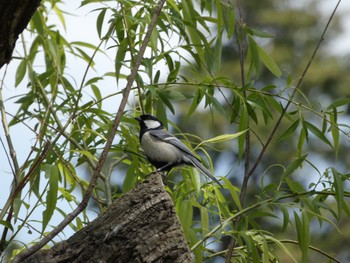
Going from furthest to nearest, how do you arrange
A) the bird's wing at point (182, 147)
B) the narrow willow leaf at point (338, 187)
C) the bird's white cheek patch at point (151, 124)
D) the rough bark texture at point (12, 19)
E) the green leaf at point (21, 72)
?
the green leaf at point (21, 72) < the bird's white cheek patch at point (151, 124) < the bird's wing at point (182, 147) < the narrow willow leaf at point (338, 187) < the rough bark texture at point (12, 19)

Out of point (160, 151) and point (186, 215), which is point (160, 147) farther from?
point (186, 215)

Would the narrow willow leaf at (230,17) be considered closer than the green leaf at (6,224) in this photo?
No

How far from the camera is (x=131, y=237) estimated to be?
2092 mm

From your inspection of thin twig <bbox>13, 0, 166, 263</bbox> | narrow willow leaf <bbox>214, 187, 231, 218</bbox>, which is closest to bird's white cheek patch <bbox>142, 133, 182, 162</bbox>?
narrow willow leaf <bbox>214, 187, 231, 218</bbox>

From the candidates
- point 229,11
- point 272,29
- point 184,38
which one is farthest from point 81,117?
point 272,29

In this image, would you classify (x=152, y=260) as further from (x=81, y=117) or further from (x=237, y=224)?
(x=81, y=117)

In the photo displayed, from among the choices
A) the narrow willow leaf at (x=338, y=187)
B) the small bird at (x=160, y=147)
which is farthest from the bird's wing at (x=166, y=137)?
the narrow willow leaf at (x=338, y=187)

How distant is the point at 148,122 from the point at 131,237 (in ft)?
3.22

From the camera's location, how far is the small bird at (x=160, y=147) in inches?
118

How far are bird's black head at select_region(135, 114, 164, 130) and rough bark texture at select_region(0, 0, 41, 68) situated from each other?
102 cm

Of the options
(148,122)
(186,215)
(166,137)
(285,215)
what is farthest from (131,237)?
(166,137)

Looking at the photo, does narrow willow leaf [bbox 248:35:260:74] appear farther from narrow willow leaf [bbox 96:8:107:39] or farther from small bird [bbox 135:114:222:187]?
narrow willow leaf [bbox 96:8:107:39]

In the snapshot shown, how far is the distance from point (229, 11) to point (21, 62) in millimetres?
962

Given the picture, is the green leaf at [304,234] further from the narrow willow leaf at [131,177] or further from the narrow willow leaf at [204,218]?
the narrow willow leaf at [131,177]
